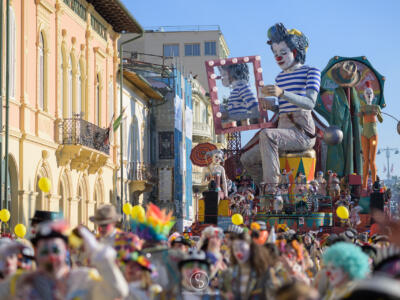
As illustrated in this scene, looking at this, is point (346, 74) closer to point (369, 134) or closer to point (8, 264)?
point (369, 134)

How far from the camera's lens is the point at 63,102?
32500mm

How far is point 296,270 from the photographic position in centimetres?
987

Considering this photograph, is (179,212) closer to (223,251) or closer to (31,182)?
(31,182)

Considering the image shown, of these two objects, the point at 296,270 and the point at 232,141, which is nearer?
the point at 296,270

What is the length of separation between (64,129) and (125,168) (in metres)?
13.7

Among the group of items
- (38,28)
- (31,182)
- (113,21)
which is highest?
(113,21)

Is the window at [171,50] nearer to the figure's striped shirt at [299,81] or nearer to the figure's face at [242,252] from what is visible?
the figure's striped shirt at [299,81]

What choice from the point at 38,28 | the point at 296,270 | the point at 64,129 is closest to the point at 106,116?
the point at 64,129

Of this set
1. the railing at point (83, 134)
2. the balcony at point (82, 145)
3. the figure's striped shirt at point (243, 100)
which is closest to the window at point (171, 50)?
the balcony at point (82, 145)

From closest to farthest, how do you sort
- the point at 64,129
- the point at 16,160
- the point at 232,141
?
the point at 16,160
the point at 64,129
the point at 232,141

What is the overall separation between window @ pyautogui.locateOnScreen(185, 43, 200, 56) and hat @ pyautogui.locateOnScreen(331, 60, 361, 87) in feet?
132

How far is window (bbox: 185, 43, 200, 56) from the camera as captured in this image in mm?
74812

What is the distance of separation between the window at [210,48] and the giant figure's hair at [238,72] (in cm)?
4196

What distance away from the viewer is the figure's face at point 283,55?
3012cm
